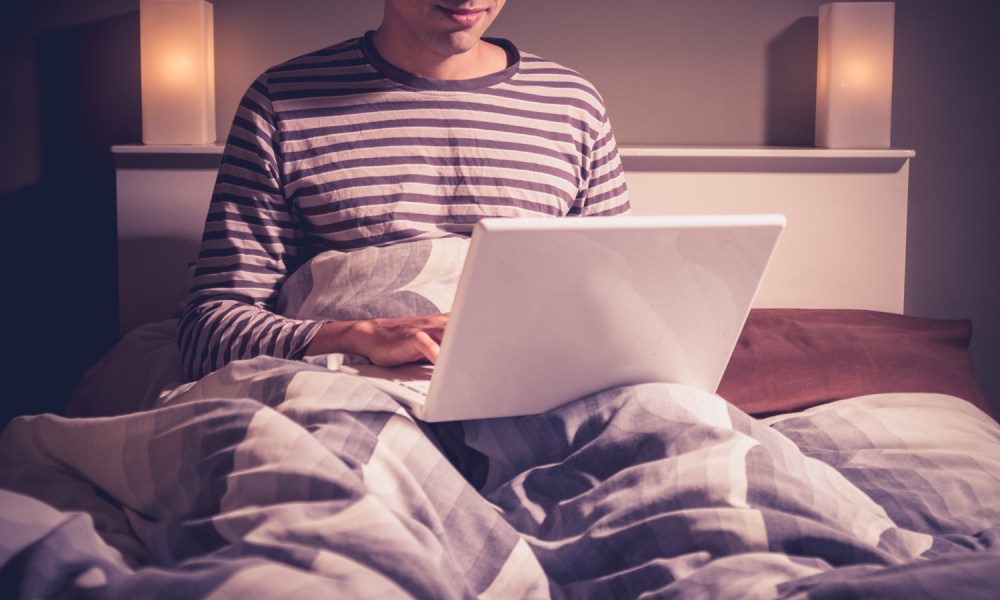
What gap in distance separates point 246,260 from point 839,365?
2.85ft

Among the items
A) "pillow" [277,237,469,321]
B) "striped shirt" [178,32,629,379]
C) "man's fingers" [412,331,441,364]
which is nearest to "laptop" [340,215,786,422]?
"man's fingers" [412,331,441,364]

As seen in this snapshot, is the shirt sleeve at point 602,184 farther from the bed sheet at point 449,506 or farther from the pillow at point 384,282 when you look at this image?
the bed sheet at point 449,506

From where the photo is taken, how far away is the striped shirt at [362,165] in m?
1.31

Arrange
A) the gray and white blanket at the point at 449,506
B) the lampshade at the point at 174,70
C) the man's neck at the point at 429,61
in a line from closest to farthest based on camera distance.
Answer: the gray and white blanket at the point at 449,506, the man's neck at the point at 429,61, the lampshade at the point at 174,70

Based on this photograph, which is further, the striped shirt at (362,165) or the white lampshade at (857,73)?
the white lampshade at (857,73)

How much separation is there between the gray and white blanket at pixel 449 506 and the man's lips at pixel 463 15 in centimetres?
65

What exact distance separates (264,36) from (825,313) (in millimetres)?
1364

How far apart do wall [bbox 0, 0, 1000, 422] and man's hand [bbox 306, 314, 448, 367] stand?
1.24m

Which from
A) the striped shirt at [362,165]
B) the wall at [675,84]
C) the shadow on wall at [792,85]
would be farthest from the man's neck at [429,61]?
the shadow on wall at [792,85]

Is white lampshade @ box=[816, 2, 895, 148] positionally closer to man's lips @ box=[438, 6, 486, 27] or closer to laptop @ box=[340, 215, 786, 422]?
man's lips @ box=[438, 6, 486, 27]

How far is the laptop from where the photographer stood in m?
0.79

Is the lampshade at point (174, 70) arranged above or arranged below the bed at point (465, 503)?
above

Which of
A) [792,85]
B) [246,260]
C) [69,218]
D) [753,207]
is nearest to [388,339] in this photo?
[246,260]

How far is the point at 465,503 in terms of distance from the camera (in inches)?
31.9
